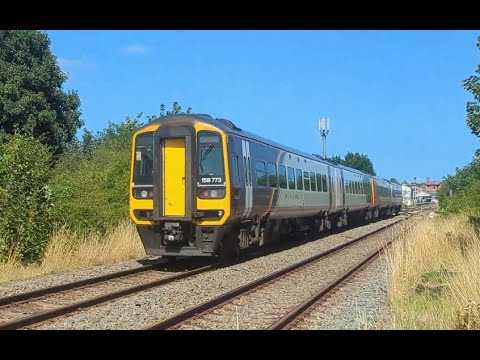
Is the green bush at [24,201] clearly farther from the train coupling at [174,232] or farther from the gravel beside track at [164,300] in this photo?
the gravel beside track at [164,300]

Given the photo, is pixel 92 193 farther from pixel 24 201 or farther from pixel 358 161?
pixel 358 161

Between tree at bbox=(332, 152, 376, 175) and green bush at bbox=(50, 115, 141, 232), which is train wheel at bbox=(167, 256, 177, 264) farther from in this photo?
tree at bbox=(332, 152, 376, 175)

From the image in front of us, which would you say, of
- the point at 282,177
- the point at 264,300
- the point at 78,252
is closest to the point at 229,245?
the point at 78,252

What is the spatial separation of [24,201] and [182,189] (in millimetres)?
3527

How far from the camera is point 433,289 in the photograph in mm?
9258

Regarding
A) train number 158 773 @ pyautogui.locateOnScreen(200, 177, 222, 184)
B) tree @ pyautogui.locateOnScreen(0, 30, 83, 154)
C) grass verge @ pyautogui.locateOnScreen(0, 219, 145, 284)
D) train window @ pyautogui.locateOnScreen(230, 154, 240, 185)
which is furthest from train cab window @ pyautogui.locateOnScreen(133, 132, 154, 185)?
tree @ pyautogui.locateOnScreen(0, 30, 83, 154)

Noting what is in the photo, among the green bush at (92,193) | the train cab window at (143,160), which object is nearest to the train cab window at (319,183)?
the green bush at (92,193)

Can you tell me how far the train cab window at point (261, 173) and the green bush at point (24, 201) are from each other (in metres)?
4.93

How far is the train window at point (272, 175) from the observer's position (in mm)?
16391
